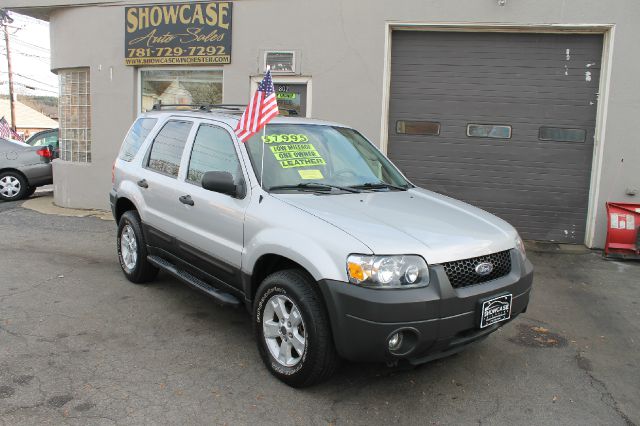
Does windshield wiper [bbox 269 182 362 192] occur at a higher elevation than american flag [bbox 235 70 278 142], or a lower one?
lower

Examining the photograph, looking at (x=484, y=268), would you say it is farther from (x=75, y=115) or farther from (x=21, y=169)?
(x=21, y=169)

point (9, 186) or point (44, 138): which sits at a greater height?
point (44, 138)

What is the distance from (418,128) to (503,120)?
128 centimetres

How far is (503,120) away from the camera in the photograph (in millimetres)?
8227

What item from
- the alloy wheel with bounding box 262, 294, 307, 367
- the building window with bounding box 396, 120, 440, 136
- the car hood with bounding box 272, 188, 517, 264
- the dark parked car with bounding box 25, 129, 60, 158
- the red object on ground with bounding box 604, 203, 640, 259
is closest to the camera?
the car hood with bounding box 272, 188, 517, 264

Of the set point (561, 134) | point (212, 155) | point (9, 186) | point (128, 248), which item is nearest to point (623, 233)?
point (561, 134)

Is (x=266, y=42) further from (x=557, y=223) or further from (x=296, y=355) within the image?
(x=296, y=355)

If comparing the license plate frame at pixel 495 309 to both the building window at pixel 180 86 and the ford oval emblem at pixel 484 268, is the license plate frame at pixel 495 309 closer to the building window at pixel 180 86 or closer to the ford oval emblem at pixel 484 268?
the ford oval emblem at pixel 484 268

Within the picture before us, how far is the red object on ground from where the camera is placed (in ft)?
24.1

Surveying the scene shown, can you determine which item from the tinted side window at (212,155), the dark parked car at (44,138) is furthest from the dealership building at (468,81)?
the dark parked car at (44,138)

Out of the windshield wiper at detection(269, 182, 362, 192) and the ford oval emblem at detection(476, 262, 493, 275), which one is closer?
the ford oval emblem at detection(476, 262, 493, 275)

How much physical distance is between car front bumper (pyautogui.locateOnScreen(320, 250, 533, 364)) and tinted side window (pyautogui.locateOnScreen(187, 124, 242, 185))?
1448 millimetres

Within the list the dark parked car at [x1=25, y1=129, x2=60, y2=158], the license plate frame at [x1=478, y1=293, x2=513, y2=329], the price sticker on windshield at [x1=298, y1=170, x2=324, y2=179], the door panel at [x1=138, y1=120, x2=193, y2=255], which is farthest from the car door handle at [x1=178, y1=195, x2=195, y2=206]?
the dark parked car at [x1=25, y1=129, x2=60, y2=158]

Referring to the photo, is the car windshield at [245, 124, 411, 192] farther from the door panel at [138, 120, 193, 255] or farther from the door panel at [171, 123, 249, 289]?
the door panel at [138, 120, 193, 255]
